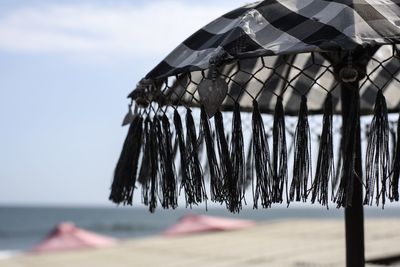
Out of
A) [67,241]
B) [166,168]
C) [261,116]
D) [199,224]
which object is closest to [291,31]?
[261,116]

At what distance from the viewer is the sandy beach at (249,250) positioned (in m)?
4.83

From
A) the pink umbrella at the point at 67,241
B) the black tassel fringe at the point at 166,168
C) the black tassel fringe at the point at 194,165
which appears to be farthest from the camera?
the pink umbrella at the point at 67,241

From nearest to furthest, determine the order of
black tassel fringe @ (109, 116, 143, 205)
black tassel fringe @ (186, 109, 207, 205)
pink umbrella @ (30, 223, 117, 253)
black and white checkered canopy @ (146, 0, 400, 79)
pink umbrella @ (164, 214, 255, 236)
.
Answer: black and white checkered canopy @ (146, 0, 400, 79) < black tassel fringe @ (186, 109, 207, 205) < black tassel fringe @ (109, 116, 143, 205) < pink umbrella @ (164, 214, 255, 236) < pink umbrella @ (30, 223, 117, 253)

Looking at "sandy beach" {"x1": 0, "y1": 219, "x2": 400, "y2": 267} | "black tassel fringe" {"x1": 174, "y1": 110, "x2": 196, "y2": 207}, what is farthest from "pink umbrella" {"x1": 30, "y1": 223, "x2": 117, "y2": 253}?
"black tassel fringe" {"x1": 174, "y1": 110, "x2": 196, "y2": 207}

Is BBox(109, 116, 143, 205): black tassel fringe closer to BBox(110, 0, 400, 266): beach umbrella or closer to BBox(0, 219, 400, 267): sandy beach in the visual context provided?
BBox(110, 0, 400, 266): beach umbrella

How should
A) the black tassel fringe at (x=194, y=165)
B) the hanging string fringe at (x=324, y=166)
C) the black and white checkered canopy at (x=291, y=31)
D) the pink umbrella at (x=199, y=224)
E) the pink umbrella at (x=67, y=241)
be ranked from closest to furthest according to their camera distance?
1. the black and white checkered canopy at (x=291, y=31)
2. the hanging string fringe at (x=324, y=166)
3. the black tassel fringe at (x=194, y=165)
4. the pink umbrella at (x=199, y=224)
5. the pink umbrella at (x=67, y=241)

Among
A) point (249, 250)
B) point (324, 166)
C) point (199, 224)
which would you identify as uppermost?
point (199, 224)

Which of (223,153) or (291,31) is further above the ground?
(291,31)

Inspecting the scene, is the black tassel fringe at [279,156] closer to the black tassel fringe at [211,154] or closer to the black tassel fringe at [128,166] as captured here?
the black tassel fringe at [211,154]

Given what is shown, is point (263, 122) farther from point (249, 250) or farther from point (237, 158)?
point (249, 250)

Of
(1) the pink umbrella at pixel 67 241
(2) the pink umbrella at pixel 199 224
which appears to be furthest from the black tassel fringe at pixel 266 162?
(1) the pink umbrella at pixel 67 241

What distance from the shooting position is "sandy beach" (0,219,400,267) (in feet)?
15.8

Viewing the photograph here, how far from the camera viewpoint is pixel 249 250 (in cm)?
571

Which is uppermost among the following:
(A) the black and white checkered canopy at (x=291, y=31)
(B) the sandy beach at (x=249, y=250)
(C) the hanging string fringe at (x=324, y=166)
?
(A) the black and white checkered canopy at (x=291, y=31)
